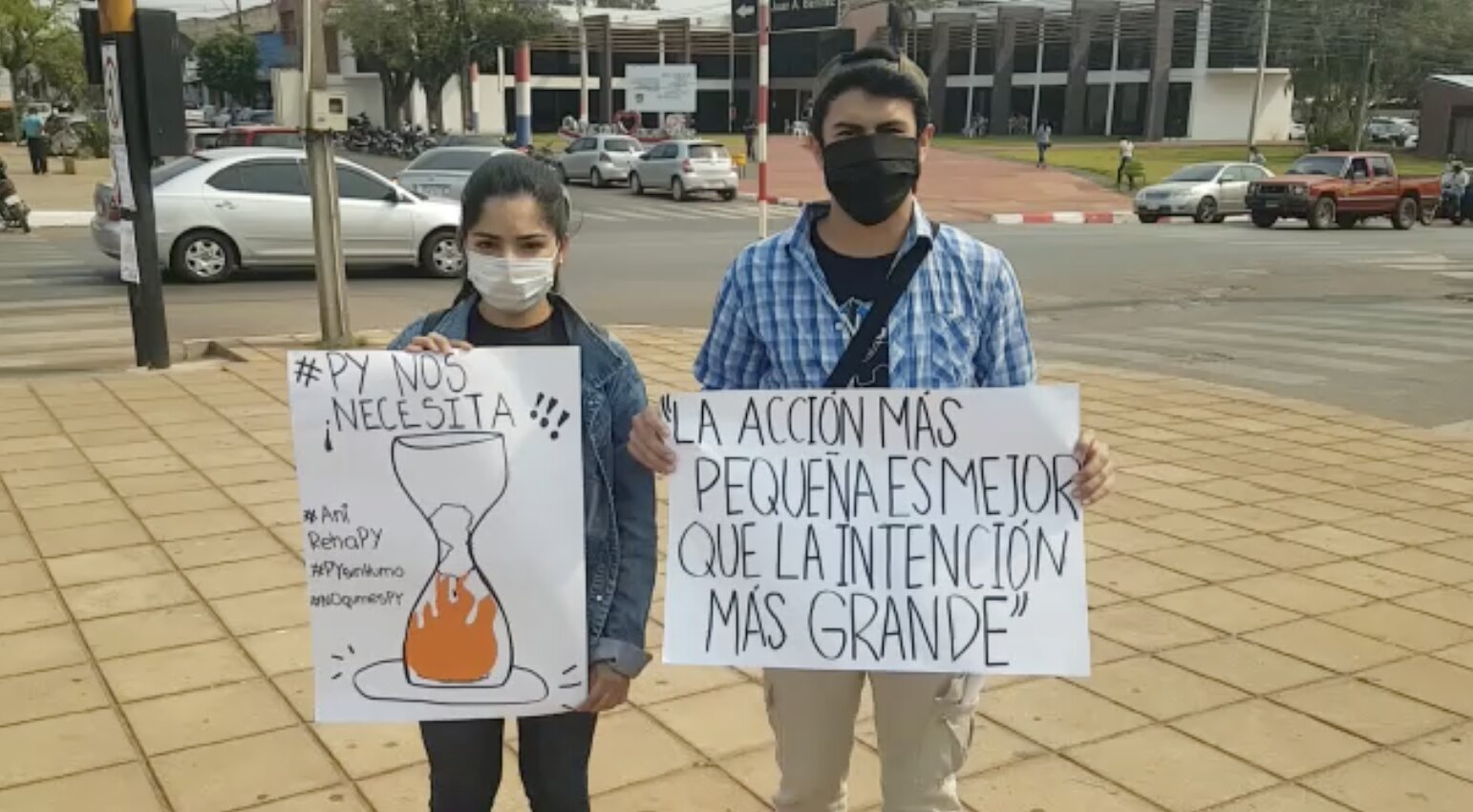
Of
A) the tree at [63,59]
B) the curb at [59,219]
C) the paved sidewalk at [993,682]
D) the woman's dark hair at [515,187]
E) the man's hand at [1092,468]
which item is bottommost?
the curb at [59,219]

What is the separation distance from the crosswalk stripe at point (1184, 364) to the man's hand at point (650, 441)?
8.75 metres

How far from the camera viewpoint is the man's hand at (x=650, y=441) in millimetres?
2426

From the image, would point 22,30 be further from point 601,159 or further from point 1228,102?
point 1228,102

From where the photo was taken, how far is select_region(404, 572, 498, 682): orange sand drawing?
2449mm

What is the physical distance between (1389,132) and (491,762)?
252 ft

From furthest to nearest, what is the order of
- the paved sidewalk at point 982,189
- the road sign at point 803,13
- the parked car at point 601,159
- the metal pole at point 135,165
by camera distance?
1. the parked car at point 601,159
2. the paved sidewalk at point 982,189
3. the road sign at point 803,13
4. the metal pole at point 135,165

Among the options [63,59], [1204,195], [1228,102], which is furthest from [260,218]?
[1228,102]

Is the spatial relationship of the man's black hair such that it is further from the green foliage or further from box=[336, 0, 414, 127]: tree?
box=[336, 0, 414, 127]: tree

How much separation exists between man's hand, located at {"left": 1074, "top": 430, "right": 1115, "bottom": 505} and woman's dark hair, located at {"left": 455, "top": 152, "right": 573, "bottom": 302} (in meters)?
1.09

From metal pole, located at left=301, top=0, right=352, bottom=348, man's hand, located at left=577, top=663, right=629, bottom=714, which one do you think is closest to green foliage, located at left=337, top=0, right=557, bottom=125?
metal pole, located at left=301, top=0, right=352, bottom=348

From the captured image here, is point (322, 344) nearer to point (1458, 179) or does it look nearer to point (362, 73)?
point (1458, 179)

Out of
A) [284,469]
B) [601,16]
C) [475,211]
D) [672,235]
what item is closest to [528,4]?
[601,16]

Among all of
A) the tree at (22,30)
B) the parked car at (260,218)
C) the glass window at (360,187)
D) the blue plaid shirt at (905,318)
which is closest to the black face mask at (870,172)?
the blue plaid shirt at (905,318)

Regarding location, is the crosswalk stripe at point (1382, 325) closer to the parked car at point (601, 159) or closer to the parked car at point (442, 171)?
the parked car at point (442, 171)
